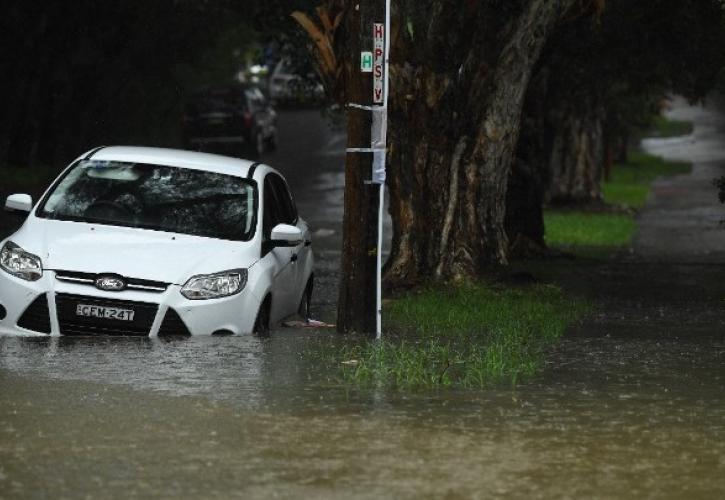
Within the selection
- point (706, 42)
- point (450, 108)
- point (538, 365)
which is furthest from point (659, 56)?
point (538, 365)

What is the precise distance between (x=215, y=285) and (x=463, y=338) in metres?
2.10

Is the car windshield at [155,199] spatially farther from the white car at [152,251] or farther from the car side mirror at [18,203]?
the car side mirror at [18,203]

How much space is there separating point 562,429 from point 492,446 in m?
0.71

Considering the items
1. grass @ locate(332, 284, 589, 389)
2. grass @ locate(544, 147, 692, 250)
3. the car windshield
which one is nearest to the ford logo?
the car windshield

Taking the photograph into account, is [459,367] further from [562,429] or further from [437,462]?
[437,462]

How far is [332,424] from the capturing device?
10234 mm

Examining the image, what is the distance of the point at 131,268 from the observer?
13.7 m

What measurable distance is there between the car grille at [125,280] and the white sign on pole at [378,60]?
7.23 ft

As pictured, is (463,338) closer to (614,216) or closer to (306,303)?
(306,303)

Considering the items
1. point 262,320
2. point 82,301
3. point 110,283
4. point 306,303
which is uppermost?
point 110,283

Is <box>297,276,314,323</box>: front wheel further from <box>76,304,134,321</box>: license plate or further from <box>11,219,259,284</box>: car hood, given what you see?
<box>76,304,134,321</box>: license plate

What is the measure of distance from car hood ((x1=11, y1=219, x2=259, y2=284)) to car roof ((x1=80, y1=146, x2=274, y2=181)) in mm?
1093

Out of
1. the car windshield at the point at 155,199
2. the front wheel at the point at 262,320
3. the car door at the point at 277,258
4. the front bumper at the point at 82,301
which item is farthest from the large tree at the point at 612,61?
the front bumper at the point at 82,301

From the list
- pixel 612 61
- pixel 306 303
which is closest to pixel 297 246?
pixel 306 303
